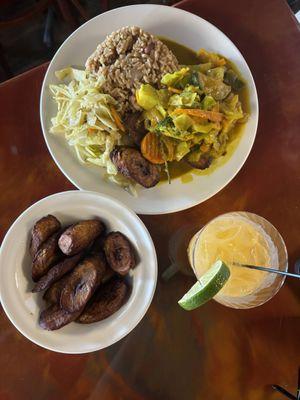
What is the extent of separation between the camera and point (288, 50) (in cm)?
174

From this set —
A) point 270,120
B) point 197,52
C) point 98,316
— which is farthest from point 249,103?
point 98,316

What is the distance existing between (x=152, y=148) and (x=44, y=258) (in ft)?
1.83

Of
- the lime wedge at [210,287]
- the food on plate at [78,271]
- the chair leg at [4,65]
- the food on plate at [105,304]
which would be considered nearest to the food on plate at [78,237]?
the food on plate at [78,271]

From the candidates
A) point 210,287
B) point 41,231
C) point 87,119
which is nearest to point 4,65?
point 87,119

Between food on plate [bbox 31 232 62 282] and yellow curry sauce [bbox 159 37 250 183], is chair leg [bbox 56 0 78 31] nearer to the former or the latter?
yellow curry sauce [bbox 159 37 250 183]

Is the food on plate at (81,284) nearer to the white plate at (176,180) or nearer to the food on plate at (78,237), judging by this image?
the food on plate at (78,237)

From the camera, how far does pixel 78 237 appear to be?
4.32 ft

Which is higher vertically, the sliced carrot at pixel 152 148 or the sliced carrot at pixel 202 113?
the sliced carrot at pixel 202 113

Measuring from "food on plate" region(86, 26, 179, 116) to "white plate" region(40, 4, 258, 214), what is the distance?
2.8 inches

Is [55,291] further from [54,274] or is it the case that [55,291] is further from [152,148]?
[152,148]

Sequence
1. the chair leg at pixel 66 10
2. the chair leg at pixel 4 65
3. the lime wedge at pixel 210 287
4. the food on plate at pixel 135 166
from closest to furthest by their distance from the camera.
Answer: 1. the lime wedge at pixel 210 287
2. the food on plate at pixel 135 166
3. the chair leg at pixel 66 10
4. the chair leg at pixel 4 65

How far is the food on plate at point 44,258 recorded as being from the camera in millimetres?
1312

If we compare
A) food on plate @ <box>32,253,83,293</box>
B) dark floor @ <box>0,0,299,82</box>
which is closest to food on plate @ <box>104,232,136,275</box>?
food on plate @ <box>32,253,83,293</box>

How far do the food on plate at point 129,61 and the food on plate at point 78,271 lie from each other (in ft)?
1.74
